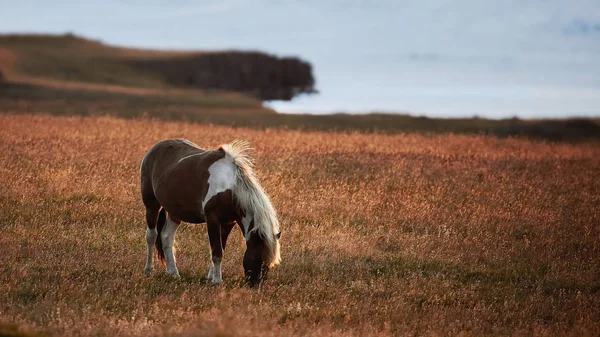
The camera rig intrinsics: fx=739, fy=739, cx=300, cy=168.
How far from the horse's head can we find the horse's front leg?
0.43 meters

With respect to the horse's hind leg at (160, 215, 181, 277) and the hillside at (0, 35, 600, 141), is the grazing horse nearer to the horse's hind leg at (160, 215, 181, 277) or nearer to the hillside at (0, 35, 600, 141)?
the horse's hind leg at (160, 215, 181, 277)

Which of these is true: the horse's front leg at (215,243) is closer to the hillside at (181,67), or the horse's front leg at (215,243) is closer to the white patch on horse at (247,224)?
the white patch on horse at (247,224)

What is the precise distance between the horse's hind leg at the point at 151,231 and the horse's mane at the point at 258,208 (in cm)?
178

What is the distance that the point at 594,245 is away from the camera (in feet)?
42.1

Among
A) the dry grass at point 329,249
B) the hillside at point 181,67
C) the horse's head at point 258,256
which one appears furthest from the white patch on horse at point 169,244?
the hillside at point 181,67

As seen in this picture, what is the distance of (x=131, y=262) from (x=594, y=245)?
310 inches

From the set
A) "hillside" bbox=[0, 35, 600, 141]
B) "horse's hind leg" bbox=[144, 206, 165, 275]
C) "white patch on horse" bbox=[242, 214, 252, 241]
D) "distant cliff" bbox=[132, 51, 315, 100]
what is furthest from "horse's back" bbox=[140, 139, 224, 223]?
"distant cliff" bbox=[132, 51, 315, 100]

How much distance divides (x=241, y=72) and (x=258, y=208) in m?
59.8

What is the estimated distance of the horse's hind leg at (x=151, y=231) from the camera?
1018cm

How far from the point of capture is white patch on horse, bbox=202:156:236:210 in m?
9.14

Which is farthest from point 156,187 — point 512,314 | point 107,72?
point 107,72

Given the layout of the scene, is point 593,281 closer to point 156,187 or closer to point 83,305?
point 156,187

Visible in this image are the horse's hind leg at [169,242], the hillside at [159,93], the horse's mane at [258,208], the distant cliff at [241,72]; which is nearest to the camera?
the horse's mane at [258,208]

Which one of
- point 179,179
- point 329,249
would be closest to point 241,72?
point 329,249
